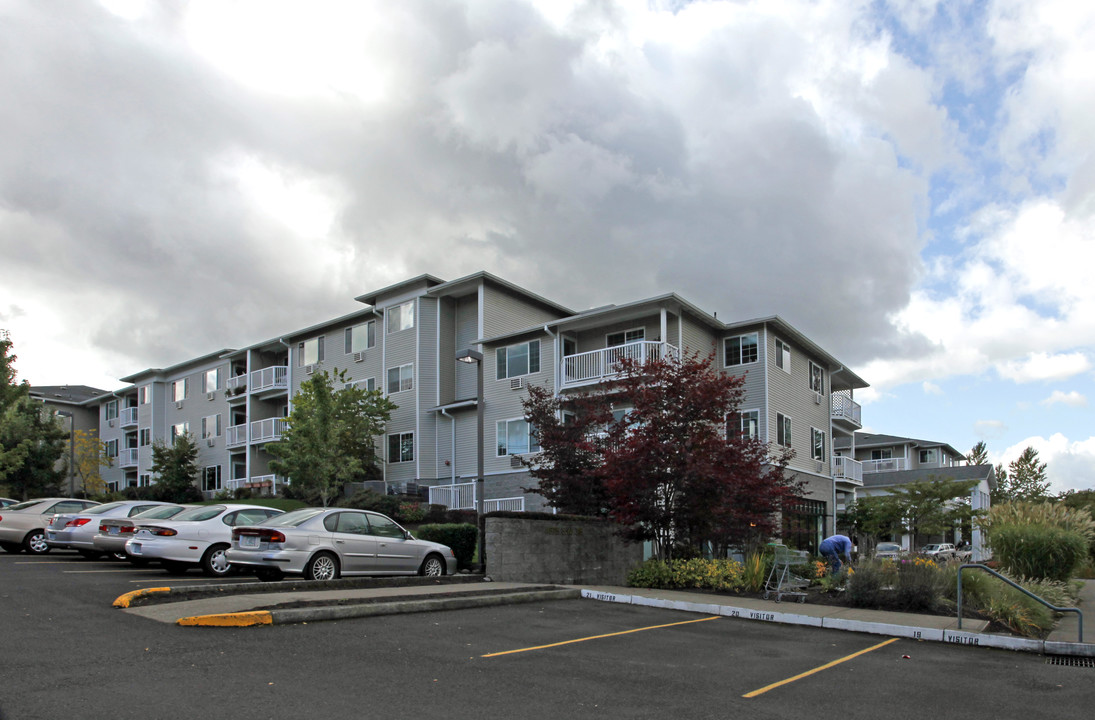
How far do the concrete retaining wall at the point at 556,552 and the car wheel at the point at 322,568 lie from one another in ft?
9.95

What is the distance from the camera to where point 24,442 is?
3881 centimetres

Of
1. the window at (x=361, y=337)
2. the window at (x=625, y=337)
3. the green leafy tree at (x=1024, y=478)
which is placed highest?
the window at (x=361, y=337)

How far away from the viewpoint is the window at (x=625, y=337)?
106 ft

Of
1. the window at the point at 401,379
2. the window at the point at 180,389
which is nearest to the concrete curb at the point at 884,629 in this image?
the window at the point at 401,379

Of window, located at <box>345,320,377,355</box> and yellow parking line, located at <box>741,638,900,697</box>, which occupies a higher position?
window, located at <box>345,320,377,355</box>

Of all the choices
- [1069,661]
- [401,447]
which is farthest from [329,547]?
[401,447]

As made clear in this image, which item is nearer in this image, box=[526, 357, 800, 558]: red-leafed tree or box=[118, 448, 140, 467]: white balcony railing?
box=[526, 357, 800, 558]: red-leafed tree

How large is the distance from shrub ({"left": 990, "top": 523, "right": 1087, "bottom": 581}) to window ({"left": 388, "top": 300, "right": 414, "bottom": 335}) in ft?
84.4

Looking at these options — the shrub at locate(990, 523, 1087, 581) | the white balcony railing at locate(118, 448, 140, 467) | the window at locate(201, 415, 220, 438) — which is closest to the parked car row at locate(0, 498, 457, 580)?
the shrub at locate(990, 523, 1087, 581)

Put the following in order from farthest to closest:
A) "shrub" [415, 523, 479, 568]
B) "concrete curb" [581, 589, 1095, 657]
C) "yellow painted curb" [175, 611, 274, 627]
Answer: "shrub" [415, 523, 479, 568] < "concrete curb" [581, 589, 1095, 657] < "yellow painted curb" [175, 611, 274, 627]

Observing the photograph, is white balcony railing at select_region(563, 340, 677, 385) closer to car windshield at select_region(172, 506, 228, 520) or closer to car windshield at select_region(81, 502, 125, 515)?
car windshield at select_region(172, 506, 228, 520)

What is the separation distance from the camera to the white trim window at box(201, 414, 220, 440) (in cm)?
4934

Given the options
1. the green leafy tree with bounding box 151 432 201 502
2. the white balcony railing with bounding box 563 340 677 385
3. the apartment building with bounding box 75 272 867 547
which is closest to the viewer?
the white balcony railing with bounding box 563 340 677 385

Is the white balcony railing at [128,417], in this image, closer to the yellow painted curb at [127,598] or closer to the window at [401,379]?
the window at [401,379]
